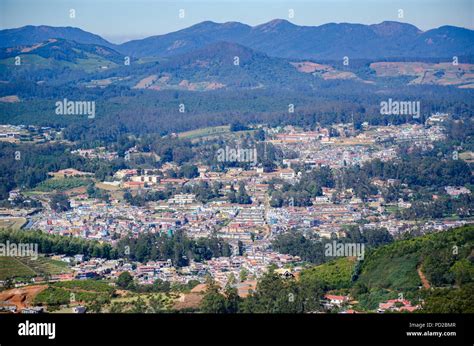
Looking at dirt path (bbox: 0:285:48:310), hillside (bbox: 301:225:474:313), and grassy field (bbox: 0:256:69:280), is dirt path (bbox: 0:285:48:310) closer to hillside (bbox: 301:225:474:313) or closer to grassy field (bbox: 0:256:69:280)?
grassy field (bbox: 0:256:69:280)

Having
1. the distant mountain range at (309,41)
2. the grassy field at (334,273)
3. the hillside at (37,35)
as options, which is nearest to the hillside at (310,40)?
the distant mountain range at (309,41)

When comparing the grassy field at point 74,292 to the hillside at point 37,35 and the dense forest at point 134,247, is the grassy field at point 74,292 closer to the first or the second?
the dense forest at point 134,247

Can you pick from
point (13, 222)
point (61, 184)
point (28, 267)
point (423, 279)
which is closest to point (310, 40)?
point (61, 184)

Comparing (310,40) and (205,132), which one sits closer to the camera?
(205,132)

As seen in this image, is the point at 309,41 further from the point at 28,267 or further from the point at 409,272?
the point at 409,272

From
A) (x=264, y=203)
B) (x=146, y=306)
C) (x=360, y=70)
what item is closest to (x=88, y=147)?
(x=264, y=203)

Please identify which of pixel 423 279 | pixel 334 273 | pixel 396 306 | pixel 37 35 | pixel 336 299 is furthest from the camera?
pixel 37 35
